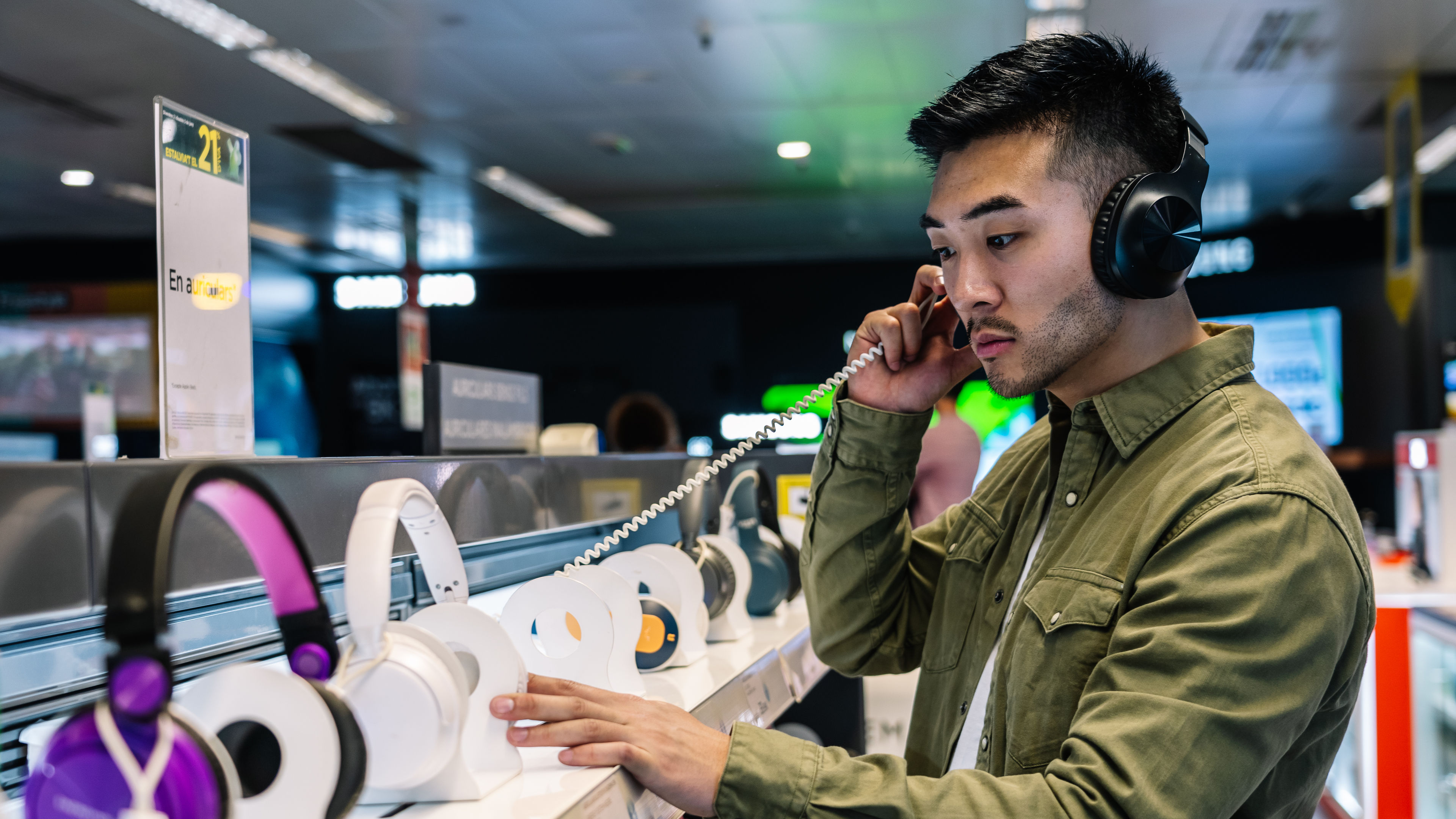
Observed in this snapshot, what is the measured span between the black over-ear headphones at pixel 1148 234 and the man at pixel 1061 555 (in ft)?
0.08

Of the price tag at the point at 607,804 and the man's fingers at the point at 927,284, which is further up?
the man's fingers at the point at 927,284

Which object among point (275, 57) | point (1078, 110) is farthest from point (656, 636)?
point (275, 57)

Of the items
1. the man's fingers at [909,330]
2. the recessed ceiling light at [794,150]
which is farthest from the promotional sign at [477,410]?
the recessed ceiling light at [794,150]

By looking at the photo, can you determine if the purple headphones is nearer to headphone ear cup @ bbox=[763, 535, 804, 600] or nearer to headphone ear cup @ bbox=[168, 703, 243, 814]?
headphone ear cup @ bbox=[168, 703, 243, 814]

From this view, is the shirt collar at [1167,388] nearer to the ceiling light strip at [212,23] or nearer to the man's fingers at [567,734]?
the man's fingers at [567,734]

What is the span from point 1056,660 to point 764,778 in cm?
34

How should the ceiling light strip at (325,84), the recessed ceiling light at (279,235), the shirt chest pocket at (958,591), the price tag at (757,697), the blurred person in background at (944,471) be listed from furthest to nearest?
the recessed ceiling light at (279,235) → the ceiling light strip at (325,84) → the blurred person in background at (944,471) → the price tag at (757,697) → the shirt chest pocket at (958,591)

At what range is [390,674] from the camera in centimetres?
79

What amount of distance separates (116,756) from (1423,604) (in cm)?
451

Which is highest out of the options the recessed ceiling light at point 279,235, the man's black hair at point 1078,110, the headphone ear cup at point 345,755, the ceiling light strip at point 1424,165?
the recessed ceiling light at point 279,235

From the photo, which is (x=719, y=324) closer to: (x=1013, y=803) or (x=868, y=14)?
(x=868, y=14)

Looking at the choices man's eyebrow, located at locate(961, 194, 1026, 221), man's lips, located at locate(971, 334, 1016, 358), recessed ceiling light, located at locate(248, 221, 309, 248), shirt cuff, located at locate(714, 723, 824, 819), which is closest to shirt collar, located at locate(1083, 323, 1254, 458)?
man's lips, located at locate(971, 334, 1016, 358)

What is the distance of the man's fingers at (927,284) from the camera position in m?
1.51

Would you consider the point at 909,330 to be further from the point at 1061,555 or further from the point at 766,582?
the point at 766,582
